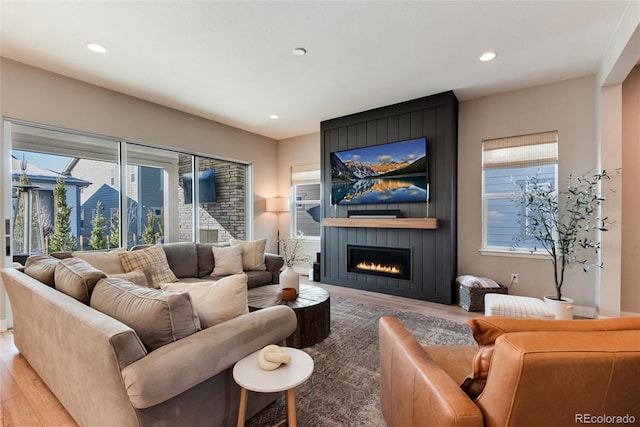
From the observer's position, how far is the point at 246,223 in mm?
5719

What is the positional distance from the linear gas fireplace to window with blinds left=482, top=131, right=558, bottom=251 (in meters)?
1.12

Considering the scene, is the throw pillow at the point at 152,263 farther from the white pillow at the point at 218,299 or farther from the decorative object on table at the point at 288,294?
the white pillow at the point at 218,299

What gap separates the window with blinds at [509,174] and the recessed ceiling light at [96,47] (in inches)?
179

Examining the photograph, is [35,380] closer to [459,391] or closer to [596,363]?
[459,391]

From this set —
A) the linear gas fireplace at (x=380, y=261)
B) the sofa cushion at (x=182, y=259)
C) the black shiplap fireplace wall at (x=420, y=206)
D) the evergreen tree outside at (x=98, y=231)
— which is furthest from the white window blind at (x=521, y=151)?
the evergreen tree outside at (x=98, y=231)

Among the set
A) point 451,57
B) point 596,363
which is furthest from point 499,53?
point 596,363

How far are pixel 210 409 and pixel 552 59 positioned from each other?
426 centimetres

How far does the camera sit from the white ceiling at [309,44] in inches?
88.4

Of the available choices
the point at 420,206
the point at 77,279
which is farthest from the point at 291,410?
the point at 420,206

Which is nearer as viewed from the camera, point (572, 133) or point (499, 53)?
point (499, 53)

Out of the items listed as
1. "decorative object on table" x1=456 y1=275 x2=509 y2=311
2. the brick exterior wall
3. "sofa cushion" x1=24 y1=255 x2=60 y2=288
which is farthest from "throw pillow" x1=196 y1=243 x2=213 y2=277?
"decorative object on table" x1=456 y1=275 x2=509 y2=311

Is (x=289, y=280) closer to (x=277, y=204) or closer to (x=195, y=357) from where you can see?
(x=195, y=357)

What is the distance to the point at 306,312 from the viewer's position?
8.60 ft

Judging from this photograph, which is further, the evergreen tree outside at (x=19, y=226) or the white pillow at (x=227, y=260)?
the white pillow at (x=227, y=260)
